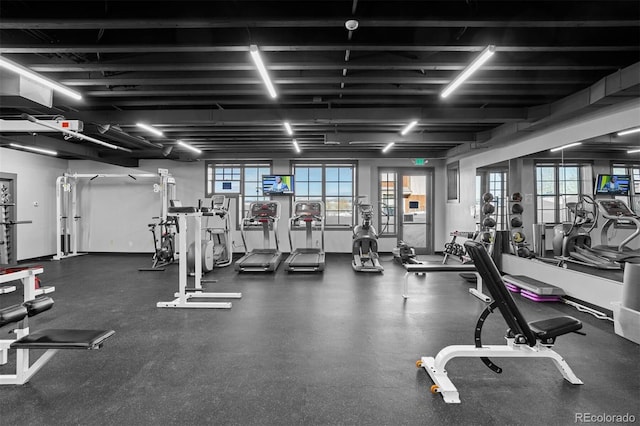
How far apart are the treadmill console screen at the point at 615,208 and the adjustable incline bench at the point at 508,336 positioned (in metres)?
3.37

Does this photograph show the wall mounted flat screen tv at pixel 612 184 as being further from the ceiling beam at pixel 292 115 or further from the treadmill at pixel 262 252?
the treadmill at pixel 262 252

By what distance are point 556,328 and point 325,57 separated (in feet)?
11.0

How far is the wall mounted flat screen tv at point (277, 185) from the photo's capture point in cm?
949

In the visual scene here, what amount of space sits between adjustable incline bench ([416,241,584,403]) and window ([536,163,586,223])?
404 centimetres

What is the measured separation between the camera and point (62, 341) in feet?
7.70

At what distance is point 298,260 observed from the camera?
7.18m

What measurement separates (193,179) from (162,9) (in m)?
7.29

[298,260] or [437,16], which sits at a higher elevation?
[437,16]

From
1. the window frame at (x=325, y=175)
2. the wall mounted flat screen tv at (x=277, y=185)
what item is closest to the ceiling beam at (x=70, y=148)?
the wall mounted flat screen tv at (x=277, y=185)

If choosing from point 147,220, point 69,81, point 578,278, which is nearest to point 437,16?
point 578,278

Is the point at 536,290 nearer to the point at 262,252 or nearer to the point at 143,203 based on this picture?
the point at 262,252

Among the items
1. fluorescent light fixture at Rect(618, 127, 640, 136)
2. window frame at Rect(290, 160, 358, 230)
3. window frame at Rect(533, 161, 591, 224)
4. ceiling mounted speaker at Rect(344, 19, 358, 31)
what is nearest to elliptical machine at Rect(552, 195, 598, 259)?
window frame at Rect(533, 161, 591, 224)

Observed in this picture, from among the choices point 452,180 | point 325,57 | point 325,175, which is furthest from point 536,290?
point 325,175

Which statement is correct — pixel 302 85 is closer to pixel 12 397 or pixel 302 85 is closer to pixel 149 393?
pixel 149 393
